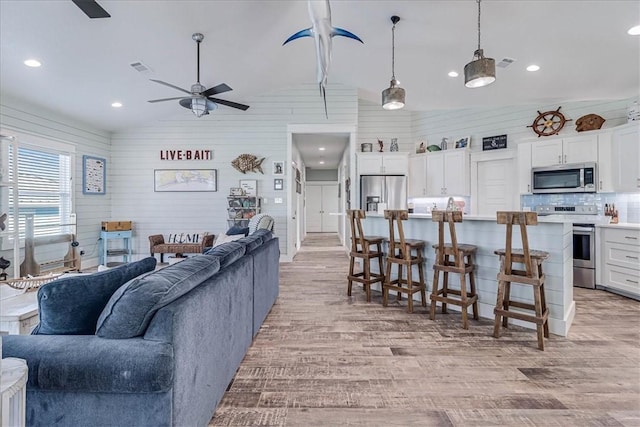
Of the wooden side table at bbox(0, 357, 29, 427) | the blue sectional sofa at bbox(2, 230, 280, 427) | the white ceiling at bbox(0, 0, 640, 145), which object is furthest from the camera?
the white ceiling at bbox(0, 0, 640, 145)

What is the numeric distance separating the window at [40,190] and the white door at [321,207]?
28.1ft

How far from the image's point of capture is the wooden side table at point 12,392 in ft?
2.65

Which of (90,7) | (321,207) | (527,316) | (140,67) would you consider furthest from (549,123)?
(321,207)

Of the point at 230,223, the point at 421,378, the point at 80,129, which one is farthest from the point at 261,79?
the point at 421,378

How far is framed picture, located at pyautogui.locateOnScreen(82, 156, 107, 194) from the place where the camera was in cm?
555

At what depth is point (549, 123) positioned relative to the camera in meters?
5.06

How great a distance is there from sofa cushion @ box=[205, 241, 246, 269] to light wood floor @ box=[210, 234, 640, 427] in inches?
29.6

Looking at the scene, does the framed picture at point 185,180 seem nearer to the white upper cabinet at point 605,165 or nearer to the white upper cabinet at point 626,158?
the white upper cabinet at point 605,165

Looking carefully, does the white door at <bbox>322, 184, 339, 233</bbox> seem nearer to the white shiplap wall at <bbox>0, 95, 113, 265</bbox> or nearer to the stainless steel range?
the white shiplap wall at <bbox>0, 95, 113, 265</bbox>

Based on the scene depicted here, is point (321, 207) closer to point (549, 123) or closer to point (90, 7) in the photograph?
point (549, 123)

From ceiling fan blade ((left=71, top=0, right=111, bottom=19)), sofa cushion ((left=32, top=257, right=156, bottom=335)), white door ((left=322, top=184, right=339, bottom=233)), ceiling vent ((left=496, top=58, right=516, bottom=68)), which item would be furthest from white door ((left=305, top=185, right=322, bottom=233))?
sofa cushion ((left=32, top=257, right=156, bottom=335))

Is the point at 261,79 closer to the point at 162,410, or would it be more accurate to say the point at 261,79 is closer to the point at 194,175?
the point at 194,175

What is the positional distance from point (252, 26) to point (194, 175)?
10.3ft

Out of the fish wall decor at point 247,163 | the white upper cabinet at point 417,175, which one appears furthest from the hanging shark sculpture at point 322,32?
the white upper cabinet at point 417,175
